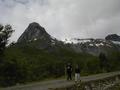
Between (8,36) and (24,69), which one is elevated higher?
(8,36)

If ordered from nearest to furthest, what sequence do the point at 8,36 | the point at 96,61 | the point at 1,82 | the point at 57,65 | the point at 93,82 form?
1. the point at 93,82
2. the point at 1,82
3. the point at 8,36
4. the point at 57,65
5. the point at 96,61

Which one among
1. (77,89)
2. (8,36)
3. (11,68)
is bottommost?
(77,89)

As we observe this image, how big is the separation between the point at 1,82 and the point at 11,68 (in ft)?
27.7

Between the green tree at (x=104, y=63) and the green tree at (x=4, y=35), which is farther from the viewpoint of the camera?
the green tree at (x=104, y=63)

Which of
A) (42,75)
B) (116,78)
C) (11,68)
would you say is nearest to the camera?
(116,78)

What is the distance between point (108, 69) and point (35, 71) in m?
23.7

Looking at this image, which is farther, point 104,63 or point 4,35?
point 104,63

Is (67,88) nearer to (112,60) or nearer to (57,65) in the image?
(57,65)

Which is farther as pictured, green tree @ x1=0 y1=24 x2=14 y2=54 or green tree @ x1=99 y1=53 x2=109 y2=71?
green tree @ x1=99 y1=53 x2=109 y2=71

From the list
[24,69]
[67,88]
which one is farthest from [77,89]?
[24,69]

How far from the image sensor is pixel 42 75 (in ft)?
271

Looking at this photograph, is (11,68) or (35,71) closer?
(11,68)

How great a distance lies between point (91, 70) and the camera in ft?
312

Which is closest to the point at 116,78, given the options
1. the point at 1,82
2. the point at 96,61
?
the point at 1,82
